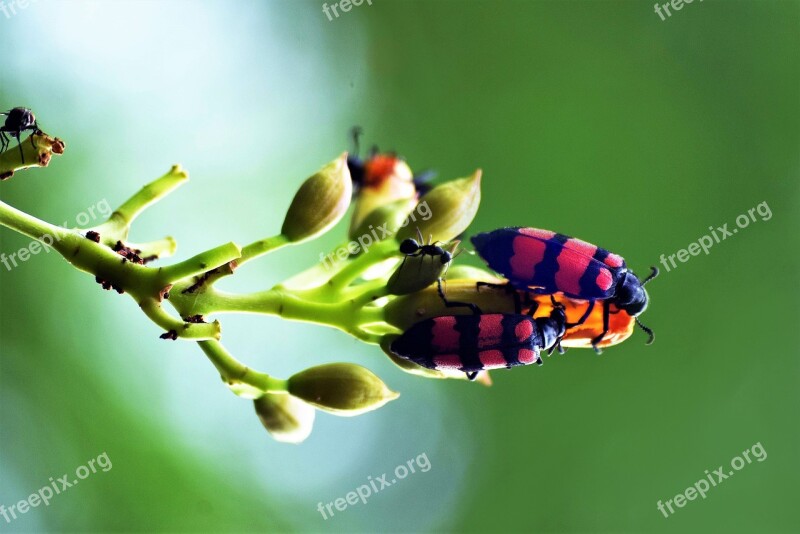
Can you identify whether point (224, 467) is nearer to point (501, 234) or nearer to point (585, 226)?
point (585, 226)

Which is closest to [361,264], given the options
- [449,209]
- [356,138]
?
[449,209]

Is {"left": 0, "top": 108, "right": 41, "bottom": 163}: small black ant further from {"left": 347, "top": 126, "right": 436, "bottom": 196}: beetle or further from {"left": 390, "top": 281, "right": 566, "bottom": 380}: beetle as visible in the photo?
{"left": 347, "top": 126, "right": 436, "bottom": 196}: beetle

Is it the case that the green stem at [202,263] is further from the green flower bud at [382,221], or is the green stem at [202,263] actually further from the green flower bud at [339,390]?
the green flower bud at [382,221]

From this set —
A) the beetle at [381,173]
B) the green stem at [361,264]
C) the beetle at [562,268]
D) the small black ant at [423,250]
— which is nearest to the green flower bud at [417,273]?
the small black ant at [423,250]

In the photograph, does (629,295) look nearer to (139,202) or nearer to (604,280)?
(604,280)

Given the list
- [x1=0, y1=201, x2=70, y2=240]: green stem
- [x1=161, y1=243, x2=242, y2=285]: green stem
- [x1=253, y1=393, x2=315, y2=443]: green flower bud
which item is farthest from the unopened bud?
[x1=0, y1=201, x2=70, y2=240]: green stem

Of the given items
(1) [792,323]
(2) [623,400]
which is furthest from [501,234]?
(1) [792,323]

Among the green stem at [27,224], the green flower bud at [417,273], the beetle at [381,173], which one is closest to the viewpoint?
the green stem at [27,224]
